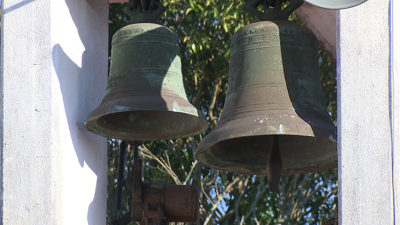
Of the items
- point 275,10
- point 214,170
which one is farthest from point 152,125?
point 214,170

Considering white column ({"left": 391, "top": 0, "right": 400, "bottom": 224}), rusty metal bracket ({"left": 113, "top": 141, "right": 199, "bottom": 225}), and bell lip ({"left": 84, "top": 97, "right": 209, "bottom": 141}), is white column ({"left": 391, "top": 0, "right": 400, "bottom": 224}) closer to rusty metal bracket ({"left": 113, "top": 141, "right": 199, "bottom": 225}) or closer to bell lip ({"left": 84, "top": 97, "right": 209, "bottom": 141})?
bell lip ({"left": 84, "top": 97, "right": 209, "bottom": 141})

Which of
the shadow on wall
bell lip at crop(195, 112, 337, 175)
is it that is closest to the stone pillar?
the shadow on wall

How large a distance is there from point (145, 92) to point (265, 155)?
707 mm

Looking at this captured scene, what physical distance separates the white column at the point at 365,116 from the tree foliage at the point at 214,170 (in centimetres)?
307

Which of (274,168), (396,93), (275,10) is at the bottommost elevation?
(274,168)

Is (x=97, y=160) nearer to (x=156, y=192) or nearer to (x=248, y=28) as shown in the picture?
(x=156, y=192)

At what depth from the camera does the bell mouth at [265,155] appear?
3.03 meters

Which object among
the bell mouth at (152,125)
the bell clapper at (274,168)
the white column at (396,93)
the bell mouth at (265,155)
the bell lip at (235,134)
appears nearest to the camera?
the white column at (396,93)

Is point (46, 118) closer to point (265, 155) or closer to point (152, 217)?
point (152, 217)

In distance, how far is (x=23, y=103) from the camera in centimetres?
→ 262

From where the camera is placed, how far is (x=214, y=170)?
580cm

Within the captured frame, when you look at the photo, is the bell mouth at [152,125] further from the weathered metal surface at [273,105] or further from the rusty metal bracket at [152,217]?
the rusty metal bracket at [152,217]

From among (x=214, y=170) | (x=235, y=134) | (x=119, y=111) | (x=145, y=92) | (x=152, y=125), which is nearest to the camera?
(x=235, y=134)

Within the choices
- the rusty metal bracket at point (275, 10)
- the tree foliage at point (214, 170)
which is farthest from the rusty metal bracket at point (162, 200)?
the tree foliage at point (214, 170)
